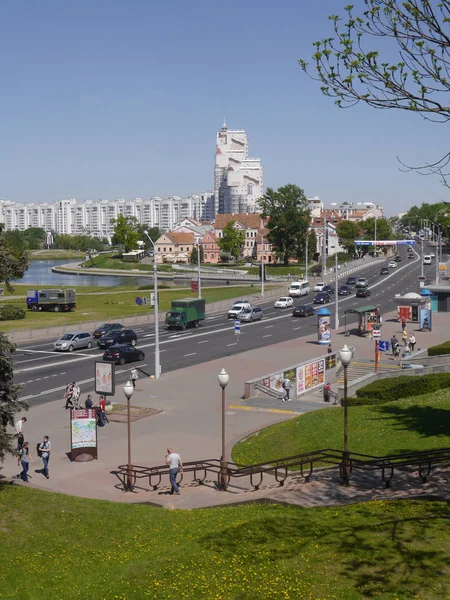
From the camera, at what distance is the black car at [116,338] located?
4825 centimetres

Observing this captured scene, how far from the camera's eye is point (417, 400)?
87.5 ft

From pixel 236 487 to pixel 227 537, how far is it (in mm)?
6503

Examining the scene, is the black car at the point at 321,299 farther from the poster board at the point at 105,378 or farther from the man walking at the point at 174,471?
the man walking at the point at 174,471

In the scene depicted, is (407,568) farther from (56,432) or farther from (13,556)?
(56,432)

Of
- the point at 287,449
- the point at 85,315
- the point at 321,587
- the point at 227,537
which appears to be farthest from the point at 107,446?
the point at 85,315

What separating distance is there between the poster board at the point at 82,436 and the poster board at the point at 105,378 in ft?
22.0

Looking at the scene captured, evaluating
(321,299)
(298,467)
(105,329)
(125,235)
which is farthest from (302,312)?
(125,235)

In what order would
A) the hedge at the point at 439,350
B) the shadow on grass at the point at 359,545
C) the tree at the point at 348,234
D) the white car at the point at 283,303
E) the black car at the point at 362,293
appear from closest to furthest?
the shadow on grass at the point at 359,545, the hedge at the point at 439,350, the white car at the point at 283,303, the black car at the point at 362,293, the tree at the point at 348,234

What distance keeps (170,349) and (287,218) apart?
93.2 meters

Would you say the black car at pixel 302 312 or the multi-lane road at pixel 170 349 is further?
the black car at pixel 302 312

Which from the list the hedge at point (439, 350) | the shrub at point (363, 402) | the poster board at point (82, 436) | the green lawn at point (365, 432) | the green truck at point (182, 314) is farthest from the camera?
the green truck at point (182, 314)

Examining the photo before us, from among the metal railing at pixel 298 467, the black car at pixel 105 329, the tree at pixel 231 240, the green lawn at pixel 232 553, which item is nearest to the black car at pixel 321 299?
the black car at pixel 105 329

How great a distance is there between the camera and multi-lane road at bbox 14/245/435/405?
37253mm

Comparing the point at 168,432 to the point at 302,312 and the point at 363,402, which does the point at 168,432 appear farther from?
the point at 302,312
